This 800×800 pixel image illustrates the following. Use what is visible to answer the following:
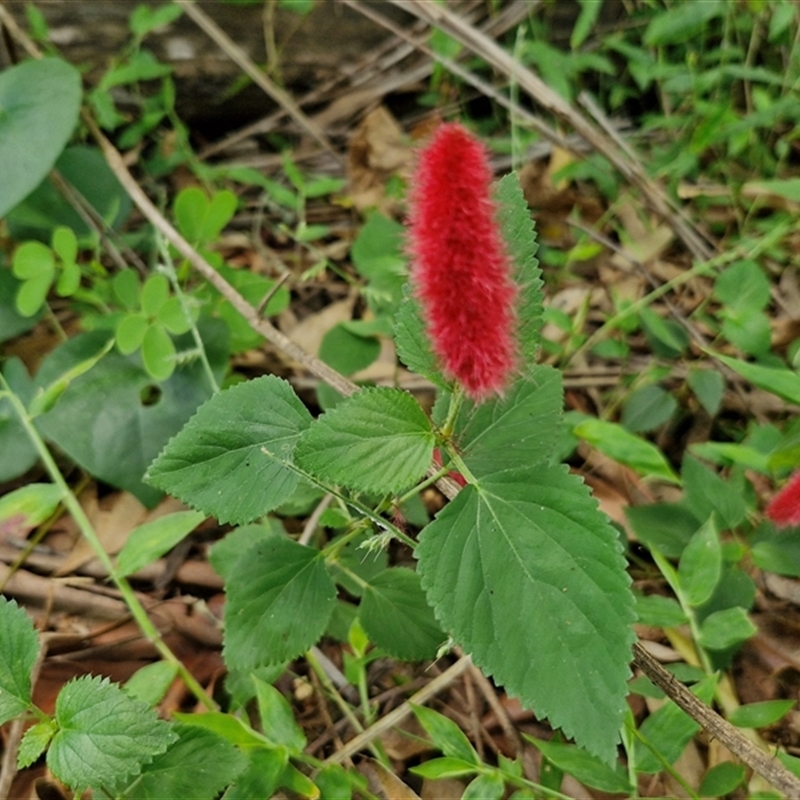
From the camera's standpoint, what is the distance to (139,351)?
1529mm

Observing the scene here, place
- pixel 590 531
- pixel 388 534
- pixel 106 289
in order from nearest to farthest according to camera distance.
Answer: pixel 590 531, pixel 388 534, pixel 106 289

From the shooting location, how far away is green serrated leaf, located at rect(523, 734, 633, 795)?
91 cm

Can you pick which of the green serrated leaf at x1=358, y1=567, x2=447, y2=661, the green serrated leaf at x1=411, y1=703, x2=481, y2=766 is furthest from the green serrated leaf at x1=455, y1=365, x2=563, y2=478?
the green serrated leaf at x1=411, y1=703, x2=481, y2=766

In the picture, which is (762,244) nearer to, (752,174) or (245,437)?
(752,174)

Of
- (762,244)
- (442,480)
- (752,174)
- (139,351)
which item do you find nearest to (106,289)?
(139,351)

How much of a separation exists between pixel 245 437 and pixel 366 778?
55 cm

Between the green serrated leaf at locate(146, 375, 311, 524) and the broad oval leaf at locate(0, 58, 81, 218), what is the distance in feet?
2.80

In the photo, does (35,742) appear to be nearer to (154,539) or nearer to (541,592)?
(154,539)

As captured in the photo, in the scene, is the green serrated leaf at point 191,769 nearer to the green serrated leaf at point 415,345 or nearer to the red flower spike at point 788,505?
the green serrated leaf at point 415,345

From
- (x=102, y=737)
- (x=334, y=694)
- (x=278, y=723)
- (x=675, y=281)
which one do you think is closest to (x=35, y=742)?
(x=102, y=737)

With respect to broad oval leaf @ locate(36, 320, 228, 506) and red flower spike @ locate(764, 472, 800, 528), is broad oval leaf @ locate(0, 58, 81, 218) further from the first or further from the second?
red flower spike @ locate(764, 472, 800, 528)

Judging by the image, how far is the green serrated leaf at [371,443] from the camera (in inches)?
30.1

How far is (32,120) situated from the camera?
1.52m

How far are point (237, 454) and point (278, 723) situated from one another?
0.38 metres
